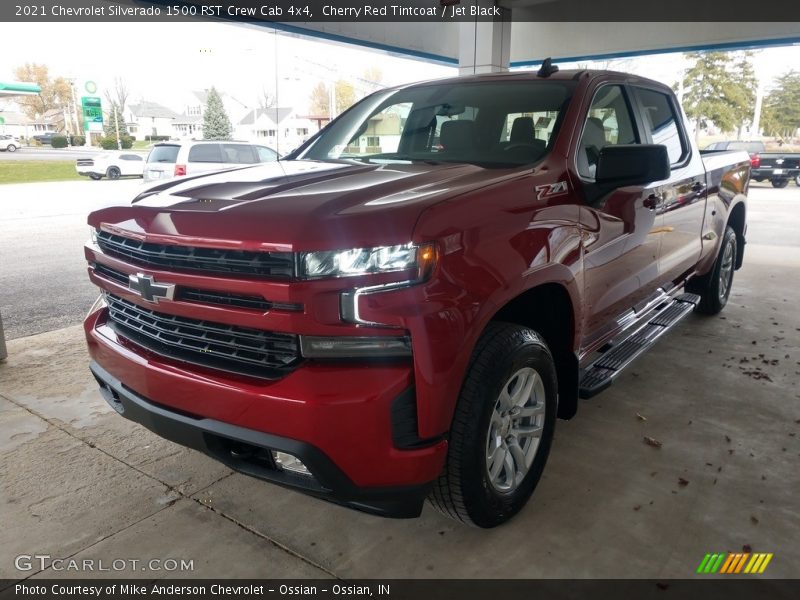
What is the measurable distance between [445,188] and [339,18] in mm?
10385

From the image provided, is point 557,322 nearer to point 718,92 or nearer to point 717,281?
point 717,281

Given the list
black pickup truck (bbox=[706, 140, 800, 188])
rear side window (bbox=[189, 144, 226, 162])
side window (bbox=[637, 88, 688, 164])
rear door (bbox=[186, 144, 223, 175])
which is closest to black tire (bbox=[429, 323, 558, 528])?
side window (bbox=[637, 88, 688, 164])

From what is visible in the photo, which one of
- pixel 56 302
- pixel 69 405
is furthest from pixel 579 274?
pixel 56 302

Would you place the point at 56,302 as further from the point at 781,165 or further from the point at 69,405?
the point at 781,165

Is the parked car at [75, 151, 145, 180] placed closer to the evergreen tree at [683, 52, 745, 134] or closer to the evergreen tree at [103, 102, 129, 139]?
the evergreen tree at [103, 102, 129, 139]

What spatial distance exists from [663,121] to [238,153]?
10.6 m

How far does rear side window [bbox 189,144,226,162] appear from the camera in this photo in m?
12.3

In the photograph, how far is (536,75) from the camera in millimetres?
3230

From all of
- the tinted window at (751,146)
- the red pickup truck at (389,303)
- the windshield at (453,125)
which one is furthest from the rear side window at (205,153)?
the tinted window at (751,146)

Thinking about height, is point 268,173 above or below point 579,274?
above

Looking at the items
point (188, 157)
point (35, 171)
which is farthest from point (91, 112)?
point (188, 157)

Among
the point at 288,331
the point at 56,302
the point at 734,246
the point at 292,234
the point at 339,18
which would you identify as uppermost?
the point at 339,18

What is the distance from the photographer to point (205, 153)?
1250 centimetres

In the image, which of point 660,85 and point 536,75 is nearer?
point 536,75
